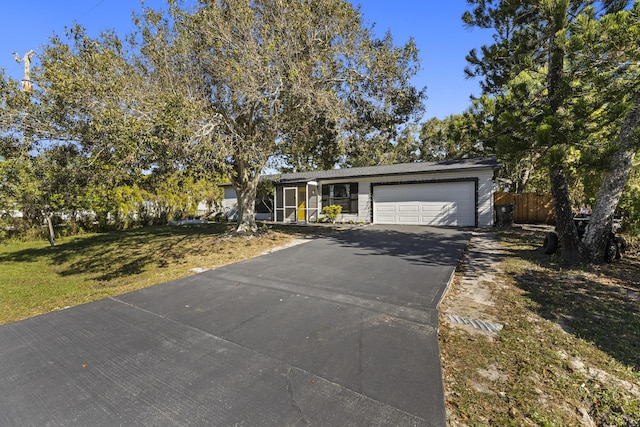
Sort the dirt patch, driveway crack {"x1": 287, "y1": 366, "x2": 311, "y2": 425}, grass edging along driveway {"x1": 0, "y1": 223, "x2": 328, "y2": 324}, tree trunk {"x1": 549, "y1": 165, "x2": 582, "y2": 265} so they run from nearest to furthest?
1. driveway crack {"x1": 287, "y1": 366, "x2": 311, "y2": 425}
2. the dirt patch
3. grass edging along driveway {"x1": 0, "y1": 223, "x2": 328, "y2": 324}
4. tree trunk {"x1": 549, "y1": 165, "x2": 582, "y2": 265}

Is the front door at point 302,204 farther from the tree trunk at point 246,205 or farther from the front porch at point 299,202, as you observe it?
the tree trunk at point 246,205

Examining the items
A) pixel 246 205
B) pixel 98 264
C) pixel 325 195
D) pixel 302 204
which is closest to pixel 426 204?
pixel 325 195

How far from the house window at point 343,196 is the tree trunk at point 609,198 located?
10.3 metres

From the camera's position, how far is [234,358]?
256cm

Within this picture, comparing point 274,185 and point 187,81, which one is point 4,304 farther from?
point 274,185

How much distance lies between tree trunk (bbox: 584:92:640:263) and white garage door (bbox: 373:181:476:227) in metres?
6.73

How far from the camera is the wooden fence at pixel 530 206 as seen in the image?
13.4 m

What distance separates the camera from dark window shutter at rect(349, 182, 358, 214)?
609 inches

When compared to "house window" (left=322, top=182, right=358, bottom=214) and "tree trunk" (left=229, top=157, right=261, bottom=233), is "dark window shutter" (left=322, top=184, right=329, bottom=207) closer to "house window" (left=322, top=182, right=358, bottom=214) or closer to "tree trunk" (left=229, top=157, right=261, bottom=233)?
"house window" (left=322, top=182, right=358, bottom=214)

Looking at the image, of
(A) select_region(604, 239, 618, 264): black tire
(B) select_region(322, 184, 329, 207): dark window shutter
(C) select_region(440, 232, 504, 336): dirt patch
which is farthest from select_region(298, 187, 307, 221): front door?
(A) select_region(604, 239, 618, 264): black tire

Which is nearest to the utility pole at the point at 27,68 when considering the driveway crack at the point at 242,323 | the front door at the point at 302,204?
the driveway crack at the point at 242,323

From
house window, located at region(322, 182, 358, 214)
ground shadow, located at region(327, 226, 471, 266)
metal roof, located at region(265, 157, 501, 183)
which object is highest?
metal roof, located at region(265, 157, 501, 183)

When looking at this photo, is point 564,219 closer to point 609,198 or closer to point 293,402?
point 609,198

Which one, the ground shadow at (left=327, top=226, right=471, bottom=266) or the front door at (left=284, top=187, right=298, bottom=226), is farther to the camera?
the front door at (left=284, top=187, right=298, bottom=226)
